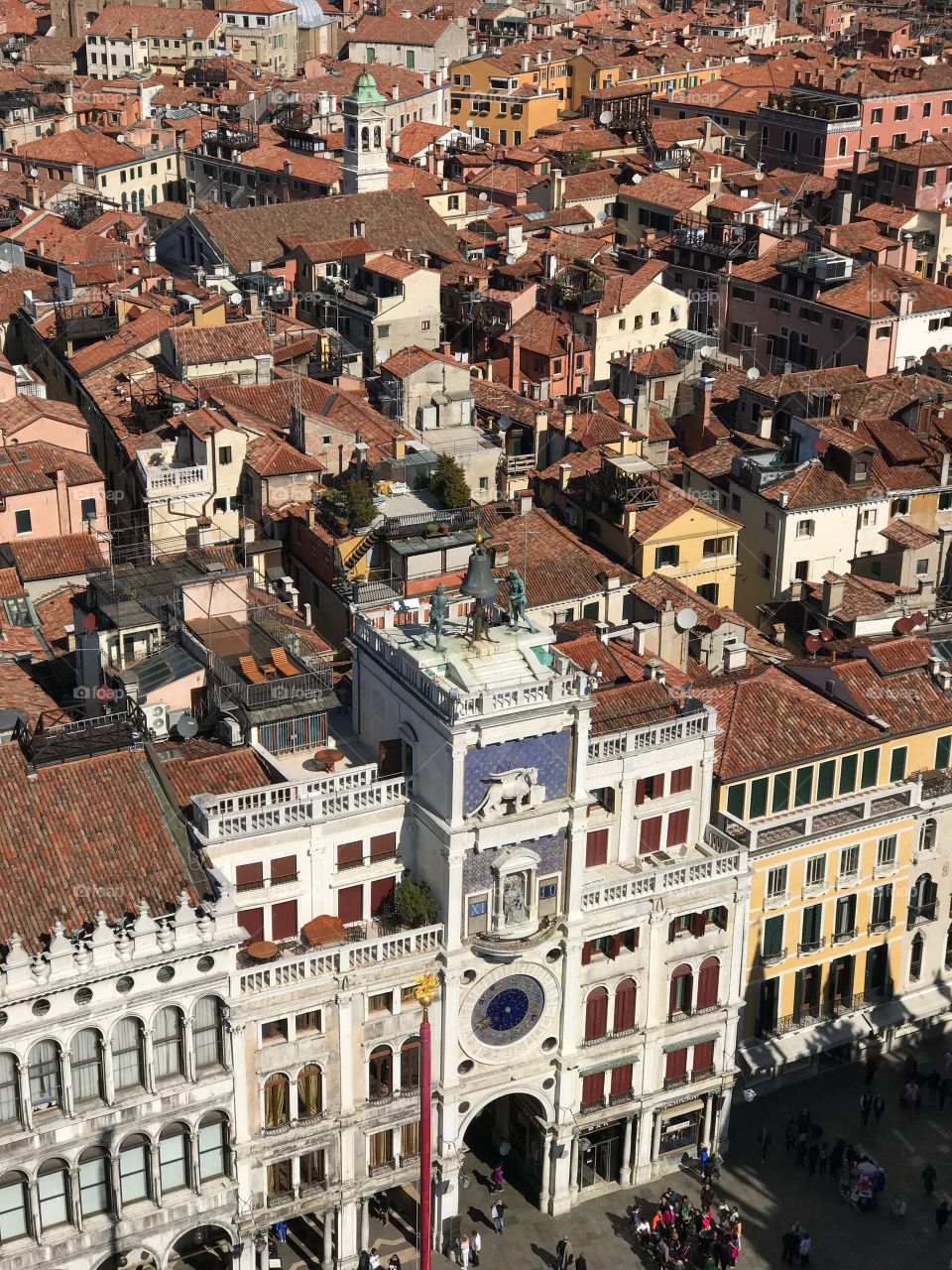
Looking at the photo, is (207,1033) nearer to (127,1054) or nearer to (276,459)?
(127,1054)

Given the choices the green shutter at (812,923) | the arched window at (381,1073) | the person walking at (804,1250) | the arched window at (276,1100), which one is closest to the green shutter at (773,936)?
the green shutter at (812,923)

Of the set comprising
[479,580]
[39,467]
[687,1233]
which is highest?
[479,580]

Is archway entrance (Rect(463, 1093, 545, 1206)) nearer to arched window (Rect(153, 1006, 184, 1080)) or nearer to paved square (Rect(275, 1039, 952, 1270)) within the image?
paved square (Rect(275, 1039, 952, 1270))

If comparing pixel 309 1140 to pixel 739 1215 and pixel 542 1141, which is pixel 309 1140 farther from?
pixel 739 1215

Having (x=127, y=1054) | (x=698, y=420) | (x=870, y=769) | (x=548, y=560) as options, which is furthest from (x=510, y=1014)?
(x=698, y=420)

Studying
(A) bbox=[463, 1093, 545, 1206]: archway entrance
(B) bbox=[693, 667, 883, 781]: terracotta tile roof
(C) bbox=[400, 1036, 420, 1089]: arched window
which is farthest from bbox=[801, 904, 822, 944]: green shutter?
(C) bbox=[400, 1036, 420, 1089]: arched window

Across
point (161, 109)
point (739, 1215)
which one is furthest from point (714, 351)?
point (161, 109)
